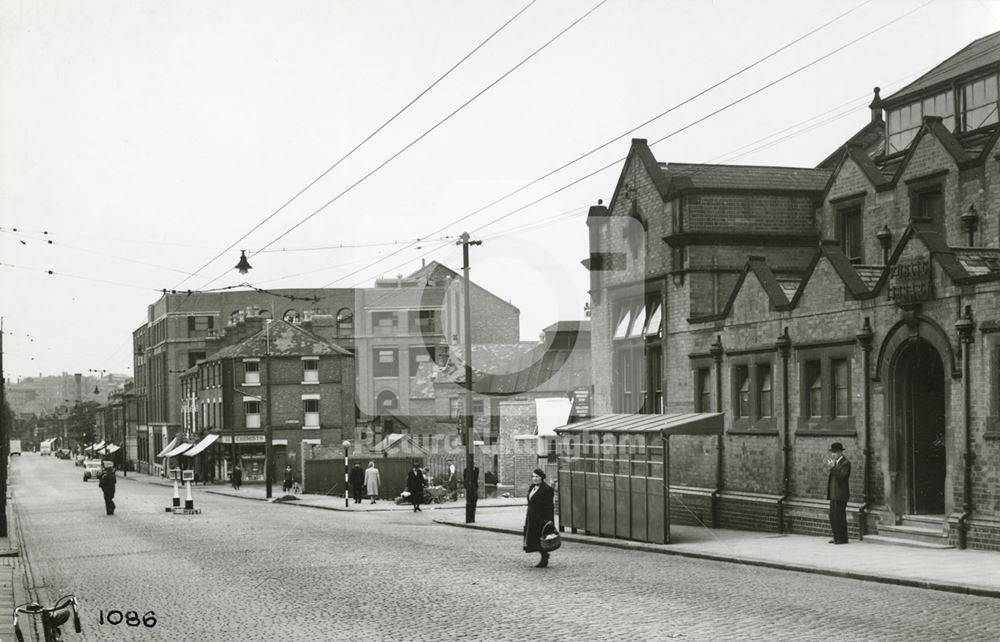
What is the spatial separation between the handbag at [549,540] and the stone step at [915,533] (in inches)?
274

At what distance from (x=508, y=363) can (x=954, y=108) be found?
42.7 m

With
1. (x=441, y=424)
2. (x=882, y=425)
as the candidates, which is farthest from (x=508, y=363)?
(x=882, y=425)

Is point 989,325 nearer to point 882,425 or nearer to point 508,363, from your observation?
point 882,425

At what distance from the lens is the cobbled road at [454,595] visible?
13211 mm

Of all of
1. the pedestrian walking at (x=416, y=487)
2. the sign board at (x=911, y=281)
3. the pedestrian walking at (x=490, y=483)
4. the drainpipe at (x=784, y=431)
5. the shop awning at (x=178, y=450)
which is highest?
the sign board at (x=911, y=281)

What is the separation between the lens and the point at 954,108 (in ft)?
102

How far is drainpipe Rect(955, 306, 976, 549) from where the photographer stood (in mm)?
21094

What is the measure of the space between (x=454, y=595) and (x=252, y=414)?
64596 mm

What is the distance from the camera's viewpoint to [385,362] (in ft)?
290

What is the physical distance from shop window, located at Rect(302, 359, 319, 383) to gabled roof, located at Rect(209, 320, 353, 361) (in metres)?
0.47

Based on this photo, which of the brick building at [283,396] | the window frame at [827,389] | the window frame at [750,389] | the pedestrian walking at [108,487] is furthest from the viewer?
the brick building at [283,396]

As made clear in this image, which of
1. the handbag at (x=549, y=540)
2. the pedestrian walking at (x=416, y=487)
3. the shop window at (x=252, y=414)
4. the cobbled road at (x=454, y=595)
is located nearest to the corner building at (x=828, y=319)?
the cobbled road at (x=454, y=595)

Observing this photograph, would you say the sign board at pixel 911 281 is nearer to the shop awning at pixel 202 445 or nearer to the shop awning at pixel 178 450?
the shop awning at pixel 202 445

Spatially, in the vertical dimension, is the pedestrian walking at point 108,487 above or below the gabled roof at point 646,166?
below
